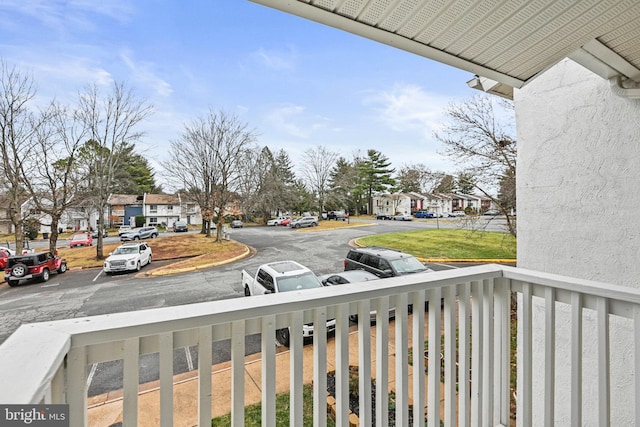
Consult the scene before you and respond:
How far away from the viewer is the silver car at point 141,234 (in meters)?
2.14

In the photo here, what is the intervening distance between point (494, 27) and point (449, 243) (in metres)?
2.27

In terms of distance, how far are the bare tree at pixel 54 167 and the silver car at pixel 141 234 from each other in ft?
1.37

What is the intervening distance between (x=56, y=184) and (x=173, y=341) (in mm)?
1603

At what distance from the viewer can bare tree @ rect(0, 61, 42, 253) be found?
59.9 inches

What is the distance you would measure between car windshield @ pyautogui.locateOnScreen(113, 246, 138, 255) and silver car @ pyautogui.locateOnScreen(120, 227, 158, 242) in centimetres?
15

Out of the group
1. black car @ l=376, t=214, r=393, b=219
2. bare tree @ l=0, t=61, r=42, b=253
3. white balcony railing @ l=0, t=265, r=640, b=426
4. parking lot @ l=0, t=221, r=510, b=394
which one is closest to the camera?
white balcony railing @ l=0, t=265, r=640, b=426

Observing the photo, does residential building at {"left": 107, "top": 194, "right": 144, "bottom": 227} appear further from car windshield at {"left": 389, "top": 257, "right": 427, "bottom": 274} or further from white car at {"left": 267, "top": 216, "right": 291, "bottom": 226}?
car windshield at {"left": 389, "top": 257, "right": 427, "bottom": 274}

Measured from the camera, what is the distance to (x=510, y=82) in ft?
4.09

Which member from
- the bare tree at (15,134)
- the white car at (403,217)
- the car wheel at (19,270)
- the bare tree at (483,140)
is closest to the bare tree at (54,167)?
the bare tree at (15,134)

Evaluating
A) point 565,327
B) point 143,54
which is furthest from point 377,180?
point 143,54

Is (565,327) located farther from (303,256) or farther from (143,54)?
(143,54)

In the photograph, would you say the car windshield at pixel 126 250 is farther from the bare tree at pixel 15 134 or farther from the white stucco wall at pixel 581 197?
the white stucco wall at pixel 581 197

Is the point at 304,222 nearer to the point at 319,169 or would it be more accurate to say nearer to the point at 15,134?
the point at 319,169

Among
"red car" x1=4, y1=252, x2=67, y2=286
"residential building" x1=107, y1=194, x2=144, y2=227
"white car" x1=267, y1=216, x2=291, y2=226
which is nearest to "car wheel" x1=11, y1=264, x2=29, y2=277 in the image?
"red car" x1=4, y1=252, x2=67, y2=286
